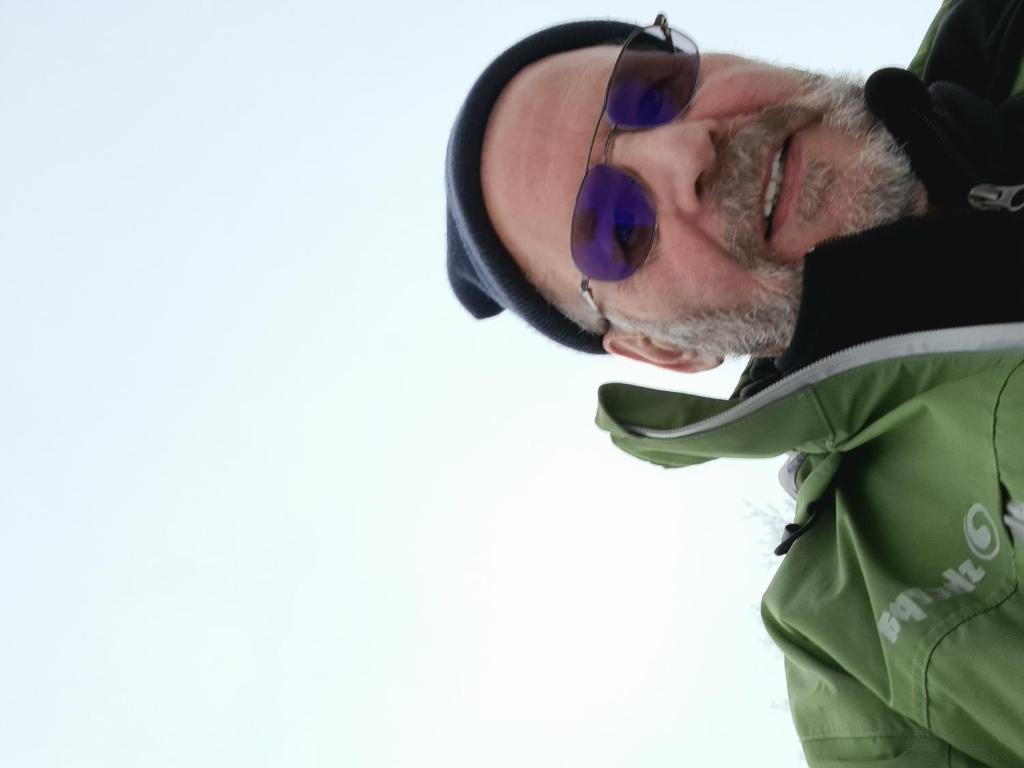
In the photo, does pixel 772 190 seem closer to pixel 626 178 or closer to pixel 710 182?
pixel 710 182

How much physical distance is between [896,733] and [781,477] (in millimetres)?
682

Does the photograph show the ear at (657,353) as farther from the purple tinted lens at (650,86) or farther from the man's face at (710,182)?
the purple tinted lens at (650,86)

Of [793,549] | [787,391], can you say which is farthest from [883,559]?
[787,391]

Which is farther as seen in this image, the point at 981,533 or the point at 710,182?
the point at 710,182

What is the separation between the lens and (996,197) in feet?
4.32

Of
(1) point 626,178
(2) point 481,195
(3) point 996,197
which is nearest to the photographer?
(3) point 996,197

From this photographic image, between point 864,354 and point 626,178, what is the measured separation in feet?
2.05

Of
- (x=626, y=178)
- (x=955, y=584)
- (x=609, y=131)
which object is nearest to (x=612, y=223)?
(x=626, y=178)

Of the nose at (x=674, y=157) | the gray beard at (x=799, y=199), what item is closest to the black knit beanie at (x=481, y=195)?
the nose at (x=674, y=157)

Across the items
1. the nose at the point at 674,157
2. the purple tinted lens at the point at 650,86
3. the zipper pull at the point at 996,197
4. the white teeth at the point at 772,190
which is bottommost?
the zipper pull at the point at 996,197

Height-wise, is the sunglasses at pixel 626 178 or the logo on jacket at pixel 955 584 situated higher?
the sunglasses at pixel 626 178

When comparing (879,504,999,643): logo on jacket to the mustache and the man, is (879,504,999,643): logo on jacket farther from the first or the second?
the mustache

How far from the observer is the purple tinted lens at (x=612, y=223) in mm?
1638

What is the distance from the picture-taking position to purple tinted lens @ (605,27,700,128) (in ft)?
5.52
